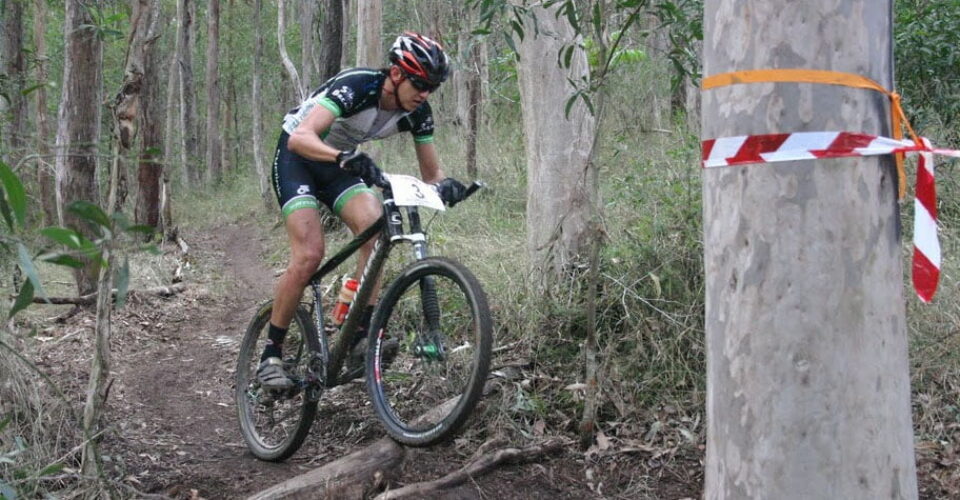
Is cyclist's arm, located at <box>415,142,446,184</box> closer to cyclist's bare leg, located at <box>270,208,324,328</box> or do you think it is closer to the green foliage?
cyclist's bare leg, located at <box>270,208,324,328</box>

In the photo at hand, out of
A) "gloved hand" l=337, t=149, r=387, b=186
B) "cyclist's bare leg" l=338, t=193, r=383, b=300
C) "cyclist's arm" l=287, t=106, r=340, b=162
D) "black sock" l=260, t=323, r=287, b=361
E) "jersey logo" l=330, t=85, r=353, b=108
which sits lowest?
"black sock" l=260, t=323, r=287, b=361

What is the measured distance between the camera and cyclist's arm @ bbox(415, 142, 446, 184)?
4.96 m

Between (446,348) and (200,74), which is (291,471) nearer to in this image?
(446,348)

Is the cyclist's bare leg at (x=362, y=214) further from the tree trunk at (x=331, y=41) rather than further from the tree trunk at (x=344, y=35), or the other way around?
the tree trunk at (x=344, y=35)

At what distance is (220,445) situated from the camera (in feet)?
17.6

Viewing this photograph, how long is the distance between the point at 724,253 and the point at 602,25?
2.48 metres

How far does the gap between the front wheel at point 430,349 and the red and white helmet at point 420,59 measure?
99cm

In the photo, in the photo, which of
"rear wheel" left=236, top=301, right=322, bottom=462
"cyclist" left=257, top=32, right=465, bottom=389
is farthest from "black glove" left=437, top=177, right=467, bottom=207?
"rear wheel" left=236, top=301, right=322, bottom=462

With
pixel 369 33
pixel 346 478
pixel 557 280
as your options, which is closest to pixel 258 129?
pixel 369 33

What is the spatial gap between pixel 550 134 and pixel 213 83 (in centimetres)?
2327

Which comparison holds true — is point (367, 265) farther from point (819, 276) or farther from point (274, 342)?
point (819, 276)

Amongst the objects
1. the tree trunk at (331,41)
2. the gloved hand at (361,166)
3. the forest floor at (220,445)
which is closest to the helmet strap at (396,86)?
the gloved hand at (361,166)

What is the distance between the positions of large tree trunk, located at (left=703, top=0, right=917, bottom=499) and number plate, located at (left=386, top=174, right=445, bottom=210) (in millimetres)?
2379

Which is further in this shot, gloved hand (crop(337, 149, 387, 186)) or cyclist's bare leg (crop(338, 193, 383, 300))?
cyclist's bare leg (crop(338, 193, 383, 300))
